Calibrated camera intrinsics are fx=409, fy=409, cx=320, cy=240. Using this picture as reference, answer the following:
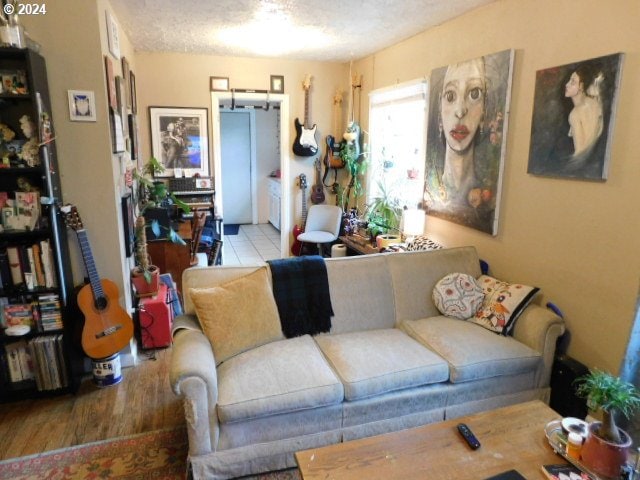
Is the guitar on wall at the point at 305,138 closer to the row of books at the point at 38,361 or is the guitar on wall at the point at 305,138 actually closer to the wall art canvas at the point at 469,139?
the wall art canvas at the point at 469,139

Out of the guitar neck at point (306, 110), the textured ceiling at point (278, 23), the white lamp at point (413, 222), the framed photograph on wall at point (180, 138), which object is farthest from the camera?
the guitar neck at point (306, 110)

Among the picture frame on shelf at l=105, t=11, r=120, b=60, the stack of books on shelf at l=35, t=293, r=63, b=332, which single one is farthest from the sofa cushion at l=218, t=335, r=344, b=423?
the picture frame on shelf at l=105, t=11, r=120, b=60

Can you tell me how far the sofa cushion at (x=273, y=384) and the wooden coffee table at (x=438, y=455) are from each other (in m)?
0.33

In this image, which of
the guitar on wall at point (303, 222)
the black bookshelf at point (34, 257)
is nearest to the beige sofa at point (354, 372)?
the black bookshelf at point (34, 257)

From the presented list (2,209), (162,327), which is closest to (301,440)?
(162,327)

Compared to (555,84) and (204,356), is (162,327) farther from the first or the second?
(555,84)

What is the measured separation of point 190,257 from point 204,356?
83.6 inches

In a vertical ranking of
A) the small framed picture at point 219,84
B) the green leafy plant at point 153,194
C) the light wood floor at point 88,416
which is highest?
the small framed picture at point 219,84

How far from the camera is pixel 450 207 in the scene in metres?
3.11

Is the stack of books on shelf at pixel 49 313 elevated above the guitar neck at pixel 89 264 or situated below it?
below

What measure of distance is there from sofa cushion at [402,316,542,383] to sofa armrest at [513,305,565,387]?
5 cm

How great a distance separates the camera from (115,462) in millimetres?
1909

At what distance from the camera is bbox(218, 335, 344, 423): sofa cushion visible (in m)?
1.74

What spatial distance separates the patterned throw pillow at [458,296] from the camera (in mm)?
2473
